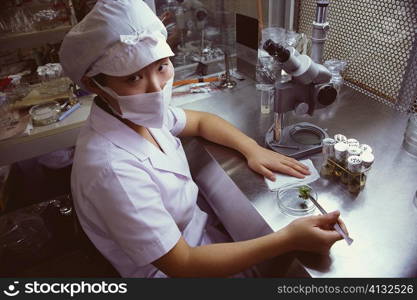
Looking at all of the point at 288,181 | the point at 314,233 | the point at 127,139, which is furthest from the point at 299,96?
the point at 127,139

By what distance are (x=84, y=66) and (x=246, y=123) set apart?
80cm

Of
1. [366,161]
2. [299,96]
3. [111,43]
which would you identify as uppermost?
[111,43]

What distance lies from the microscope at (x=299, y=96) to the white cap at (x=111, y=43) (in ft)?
1.44

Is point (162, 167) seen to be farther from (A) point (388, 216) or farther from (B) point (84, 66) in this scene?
(A) point (388, 216)

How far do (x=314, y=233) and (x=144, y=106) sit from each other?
61 cm

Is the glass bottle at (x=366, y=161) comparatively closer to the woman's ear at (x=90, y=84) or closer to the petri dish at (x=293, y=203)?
the petri dish at (x=293, y=203)

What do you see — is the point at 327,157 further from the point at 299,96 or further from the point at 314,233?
the point at 314,233

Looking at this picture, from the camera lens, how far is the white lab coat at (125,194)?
84 centimetres

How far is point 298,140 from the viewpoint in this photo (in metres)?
1.29

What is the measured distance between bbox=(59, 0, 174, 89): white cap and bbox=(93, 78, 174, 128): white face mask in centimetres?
8

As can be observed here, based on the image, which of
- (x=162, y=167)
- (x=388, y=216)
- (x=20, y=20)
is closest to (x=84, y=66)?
(x=162, y=167)

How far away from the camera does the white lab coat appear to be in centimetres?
84

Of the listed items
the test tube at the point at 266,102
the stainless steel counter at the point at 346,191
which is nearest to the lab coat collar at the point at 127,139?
the stainless steel counter at the point at 346,191

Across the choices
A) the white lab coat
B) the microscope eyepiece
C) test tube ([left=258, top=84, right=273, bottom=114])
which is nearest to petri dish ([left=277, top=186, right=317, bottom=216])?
the white lab coat
